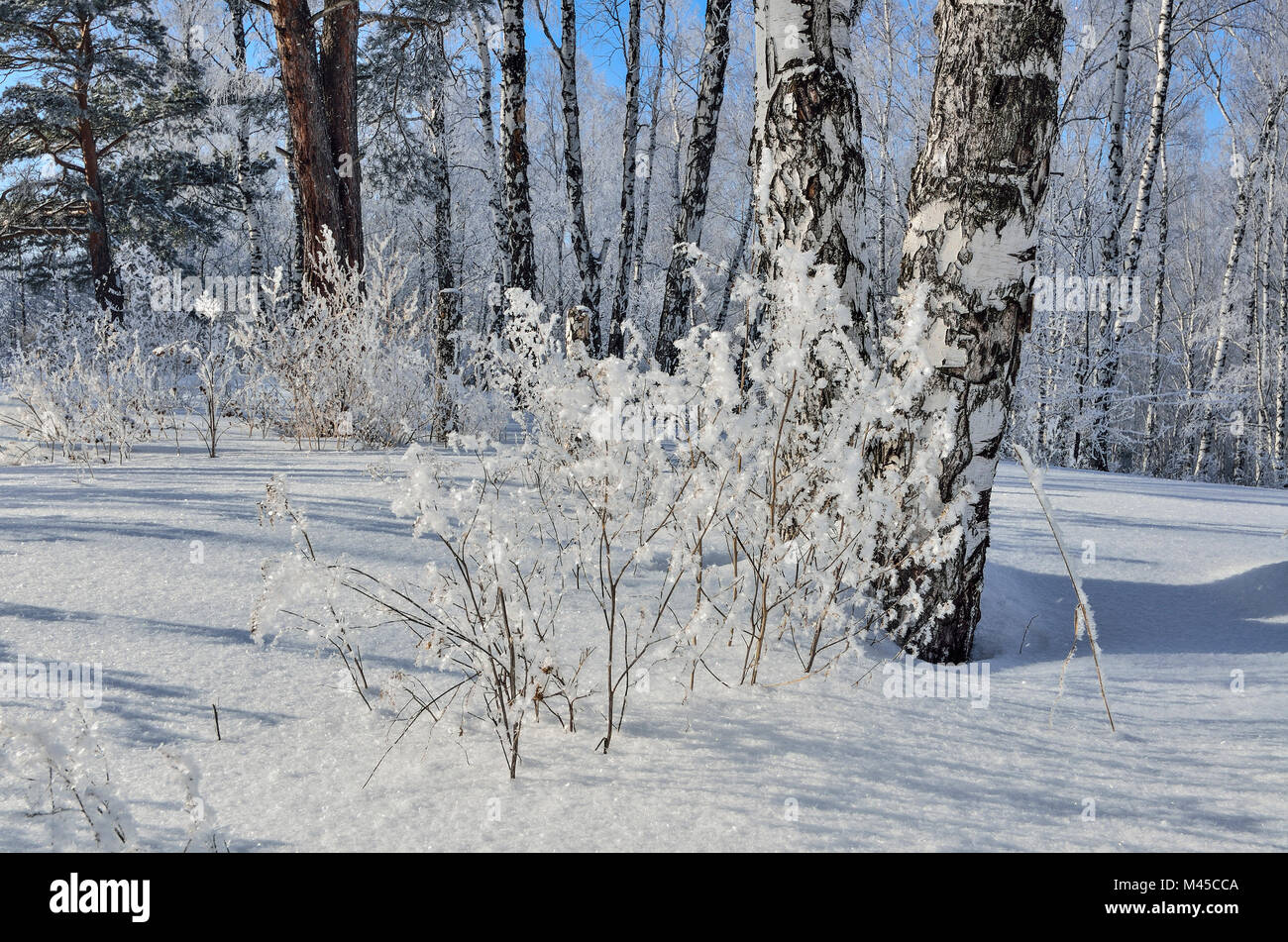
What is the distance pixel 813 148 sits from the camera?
99.4 inches

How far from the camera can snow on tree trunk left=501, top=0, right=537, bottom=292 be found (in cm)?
650

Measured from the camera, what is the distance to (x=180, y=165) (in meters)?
14.8

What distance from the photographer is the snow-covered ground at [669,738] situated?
47.9 inches

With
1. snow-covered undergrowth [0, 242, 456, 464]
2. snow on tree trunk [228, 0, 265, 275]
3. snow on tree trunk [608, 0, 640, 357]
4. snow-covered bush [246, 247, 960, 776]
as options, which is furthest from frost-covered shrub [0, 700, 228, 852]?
snow on tree trunk [228, 0, 265, 275]

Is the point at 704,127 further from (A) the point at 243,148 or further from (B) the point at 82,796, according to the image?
(A) the point at 243,148

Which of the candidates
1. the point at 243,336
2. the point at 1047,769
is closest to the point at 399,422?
the point at 243,336

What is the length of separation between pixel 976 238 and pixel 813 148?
2.37 feet

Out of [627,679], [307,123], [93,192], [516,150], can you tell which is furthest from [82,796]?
[93,192]

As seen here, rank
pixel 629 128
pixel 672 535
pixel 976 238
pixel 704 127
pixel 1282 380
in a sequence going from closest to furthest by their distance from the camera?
pixel 672 535, pixel 976 238, pixel 704 127, pixel 629 128, pixel 1282 380

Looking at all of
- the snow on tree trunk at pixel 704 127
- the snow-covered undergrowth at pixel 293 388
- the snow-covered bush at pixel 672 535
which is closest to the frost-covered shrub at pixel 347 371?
the snow-covered undergrowth at pixel 293 388

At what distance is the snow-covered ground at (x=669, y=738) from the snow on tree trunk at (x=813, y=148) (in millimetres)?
1353

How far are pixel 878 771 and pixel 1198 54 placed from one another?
20431mm

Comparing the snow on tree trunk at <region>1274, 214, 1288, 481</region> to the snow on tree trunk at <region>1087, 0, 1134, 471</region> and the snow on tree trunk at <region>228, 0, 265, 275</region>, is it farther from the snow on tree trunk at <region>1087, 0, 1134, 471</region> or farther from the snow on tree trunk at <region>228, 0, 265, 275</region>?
the snow on tree trunk at <region>228, 0, 265, 275</region>
